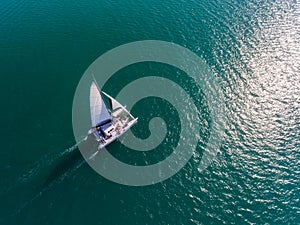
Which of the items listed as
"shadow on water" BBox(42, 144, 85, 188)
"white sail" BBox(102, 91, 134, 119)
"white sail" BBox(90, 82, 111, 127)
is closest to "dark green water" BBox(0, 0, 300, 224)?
"shadow on water" BBox(42, 144, 85, 188)

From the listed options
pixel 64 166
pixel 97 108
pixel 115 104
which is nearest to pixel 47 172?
pixel 64 166

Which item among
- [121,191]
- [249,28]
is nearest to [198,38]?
[249,28]

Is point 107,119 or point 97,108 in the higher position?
point 97,108

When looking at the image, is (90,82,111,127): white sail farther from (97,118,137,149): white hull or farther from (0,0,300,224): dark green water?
(0,0,300,224): dark green water

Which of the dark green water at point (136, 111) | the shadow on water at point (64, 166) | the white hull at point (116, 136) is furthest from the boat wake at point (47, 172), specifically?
the white hull at point (116, 136)

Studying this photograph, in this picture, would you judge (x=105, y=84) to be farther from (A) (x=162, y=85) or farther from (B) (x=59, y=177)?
(B) (x=59, y=177)

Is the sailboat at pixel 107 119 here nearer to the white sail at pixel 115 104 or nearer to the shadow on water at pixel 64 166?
the white sail at pixel 115 104

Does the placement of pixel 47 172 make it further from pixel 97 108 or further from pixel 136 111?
pixel 136 111
